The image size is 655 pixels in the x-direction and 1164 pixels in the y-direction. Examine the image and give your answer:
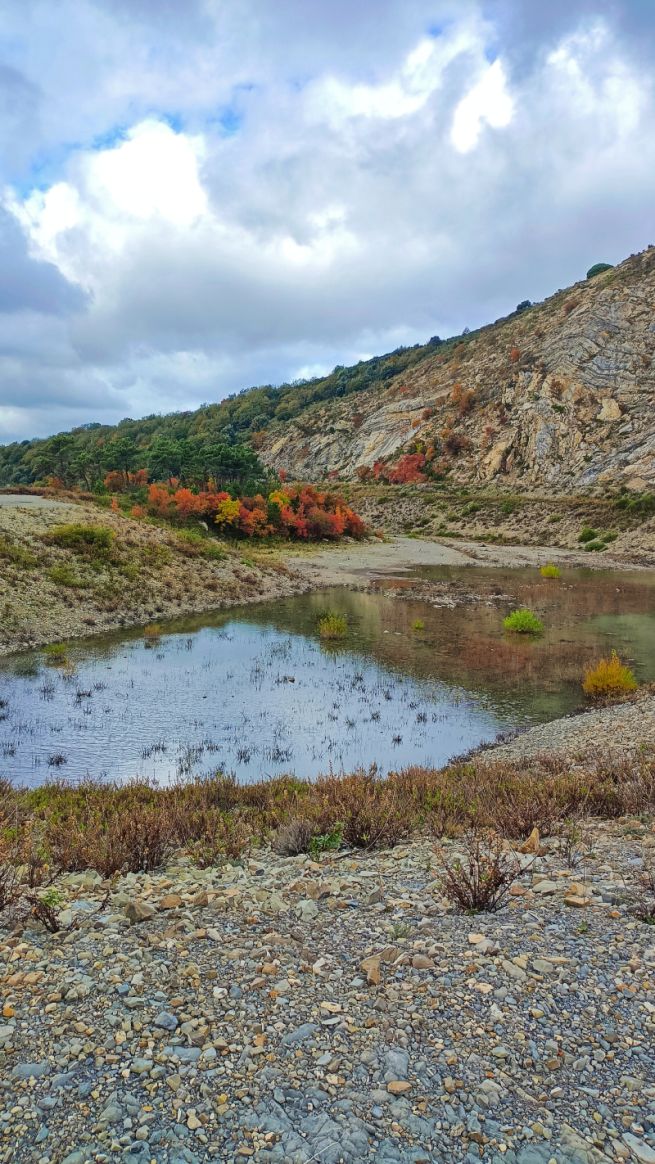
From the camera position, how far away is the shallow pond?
1350 centimetres

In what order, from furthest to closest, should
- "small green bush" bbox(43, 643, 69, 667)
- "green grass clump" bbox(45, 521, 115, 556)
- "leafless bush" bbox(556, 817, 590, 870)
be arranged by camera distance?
1. "green grass clump" bbox(45, 521, 115, 556)
2. "small green bush" bbox(43, 643, 69, 667)
3. "leafless bush" bbox(556, 817, 590, 870)

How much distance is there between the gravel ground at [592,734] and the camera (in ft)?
40.4

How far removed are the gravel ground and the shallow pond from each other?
0.94 m

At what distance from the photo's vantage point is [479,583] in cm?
4269

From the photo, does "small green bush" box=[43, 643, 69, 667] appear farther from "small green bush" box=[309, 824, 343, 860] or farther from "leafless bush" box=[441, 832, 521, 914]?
"leafless bush" box=[441, 832, 521, 914]

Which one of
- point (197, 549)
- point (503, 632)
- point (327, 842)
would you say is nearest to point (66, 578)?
point (197, 549)

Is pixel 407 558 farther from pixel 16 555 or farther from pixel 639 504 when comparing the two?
pixel 16 555

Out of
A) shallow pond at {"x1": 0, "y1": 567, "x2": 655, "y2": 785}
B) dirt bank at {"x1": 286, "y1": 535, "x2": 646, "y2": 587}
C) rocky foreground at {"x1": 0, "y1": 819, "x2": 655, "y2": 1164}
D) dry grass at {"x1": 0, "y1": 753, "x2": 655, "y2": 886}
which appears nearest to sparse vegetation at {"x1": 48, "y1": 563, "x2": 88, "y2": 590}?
shallow pond at {"x1": 0, "y1": 567, "x2": 655, "y2": 785}

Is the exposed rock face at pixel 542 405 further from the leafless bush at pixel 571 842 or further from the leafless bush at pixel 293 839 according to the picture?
the leafless bush at pixel 293 839

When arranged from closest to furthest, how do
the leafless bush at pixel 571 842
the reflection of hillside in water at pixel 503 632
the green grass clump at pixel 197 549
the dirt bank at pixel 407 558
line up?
the leafless bush at pixel 571 842 → the reflection of hillside in water at pixel 503 632 → the green grass clump at pixel 197 549 → the dirt bank at pixel 407 558

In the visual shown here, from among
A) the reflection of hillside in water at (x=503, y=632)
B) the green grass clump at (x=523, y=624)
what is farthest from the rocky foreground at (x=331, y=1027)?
the green grass clump at (x=523, y=624)

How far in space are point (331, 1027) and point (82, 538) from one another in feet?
107

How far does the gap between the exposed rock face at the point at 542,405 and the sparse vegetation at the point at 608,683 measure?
184 feet

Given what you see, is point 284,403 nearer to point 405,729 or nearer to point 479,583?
point 479,583
